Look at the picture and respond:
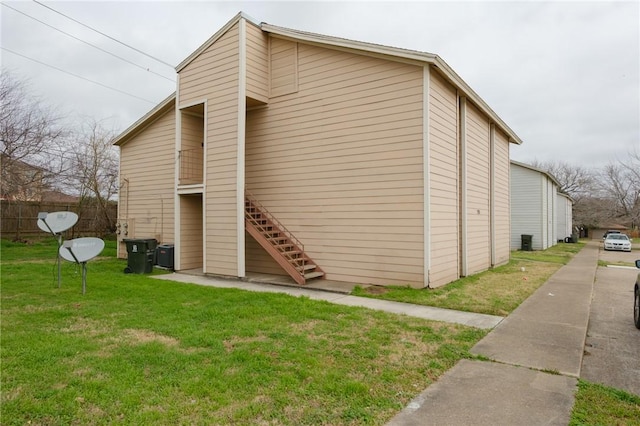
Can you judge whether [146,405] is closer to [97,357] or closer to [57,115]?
[97,357]

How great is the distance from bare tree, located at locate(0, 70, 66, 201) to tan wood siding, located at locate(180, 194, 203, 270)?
26.4 ft

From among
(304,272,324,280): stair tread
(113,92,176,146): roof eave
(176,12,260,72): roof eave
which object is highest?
(176,12,260,72): roof eave

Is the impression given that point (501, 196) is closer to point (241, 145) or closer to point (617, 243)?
point (241, 145)

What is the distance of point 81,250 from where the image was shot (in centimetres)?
720

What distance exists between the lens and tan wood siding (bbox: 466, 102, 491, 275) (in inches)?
424

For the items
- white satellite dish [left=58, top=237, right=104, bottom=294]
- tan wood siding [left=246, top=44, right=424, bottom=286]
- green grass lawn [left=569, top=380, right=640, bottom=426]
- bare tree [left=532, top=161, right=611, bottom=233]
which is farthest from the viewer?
bare tree [left=532, top=161, right=611, bottom=233]

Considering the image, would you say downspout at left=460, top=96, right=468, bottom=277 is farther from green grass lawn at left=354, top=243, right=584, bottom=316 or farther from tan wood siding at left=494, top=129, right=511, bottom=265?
tan wood siding at left=494, top=129, right=511, bottom=265

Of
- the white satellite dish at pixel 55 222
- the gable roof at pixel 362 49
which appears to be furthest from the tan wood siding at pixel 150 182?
the white satellite dish at pixel 55 222

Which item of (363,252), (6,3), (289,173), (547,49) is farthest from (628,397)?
(6,3)

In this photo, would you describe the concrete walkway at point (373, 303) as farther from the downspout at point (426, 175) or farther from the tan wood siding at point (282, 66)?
the tan wood siding at point (282, 66)

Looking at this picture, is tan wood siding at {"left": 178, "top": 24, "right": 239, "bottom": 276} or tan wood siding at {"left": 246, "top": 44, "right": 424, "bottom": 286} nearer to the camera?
tan wood siding at {"left": 246, "top": 44, "right": 424, "bottom": 286}

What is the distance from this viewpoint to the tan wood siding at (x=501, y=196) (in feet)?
43.8

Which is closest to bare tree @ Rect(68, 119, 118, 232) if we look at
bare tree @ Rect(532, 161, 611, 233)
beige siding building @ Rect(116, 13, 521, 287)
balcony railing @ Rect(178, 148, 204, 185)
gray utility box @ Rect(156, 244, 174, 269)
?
balcony railing @ Rect(178, 148, 204, 185)

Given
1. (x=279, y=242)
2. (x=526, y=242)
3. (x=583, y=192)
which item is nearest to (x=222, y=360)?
(x=279, y=242)
